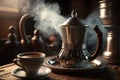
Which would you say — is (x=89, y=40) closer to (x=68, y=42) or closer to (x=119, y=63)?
(x=119, y=63)

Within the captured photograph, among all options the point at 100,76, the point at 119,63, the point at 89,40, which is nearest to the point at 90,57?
the point at 100,76

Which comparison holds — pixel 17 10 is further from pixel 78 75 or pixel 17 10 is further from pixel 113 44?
pixel 78 75

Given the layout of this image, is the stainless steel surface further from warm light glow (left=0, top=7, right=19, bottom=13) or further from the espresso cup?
warm light glow (left=0, top=7, right=19, bottom=13)

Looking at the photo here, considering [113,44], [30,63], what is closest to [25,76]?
[30,63]

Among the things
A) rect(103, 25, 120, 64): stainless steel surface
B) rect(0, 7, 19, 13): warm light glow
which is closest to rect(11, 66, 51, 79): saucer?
rect(103, 25, 120, 64): stainless steel surface

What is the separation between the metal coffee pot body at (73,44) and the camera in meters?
0.87

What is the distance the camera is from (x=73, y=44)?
2.89 feet

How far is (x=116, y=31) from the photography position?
1096 mm

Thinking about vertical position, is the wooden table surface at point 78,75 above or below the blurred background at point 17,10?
below

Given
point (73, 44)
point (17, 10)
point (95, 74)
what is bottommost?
point (95, 74)

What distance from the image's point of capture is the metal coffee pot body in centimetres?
87

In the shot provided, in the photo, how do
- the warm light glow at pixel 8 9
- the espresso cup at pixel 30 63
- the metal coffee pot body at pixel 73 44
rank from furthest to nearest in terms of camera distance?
the warm light glow at pixel 8 9
the metal coffee pot body at pixel 73 44
the espresso cup at pixel 30 63

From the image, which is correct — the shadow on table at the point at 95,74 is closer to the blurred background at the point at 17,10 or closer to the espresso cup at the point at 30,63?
the espresso cup at the point at 30,63

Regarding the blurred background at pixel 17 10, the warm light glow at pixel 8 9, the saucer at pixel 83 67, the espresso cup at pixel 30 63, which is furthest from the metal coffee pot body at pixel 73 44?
the warm light glow at pixel 8 9
